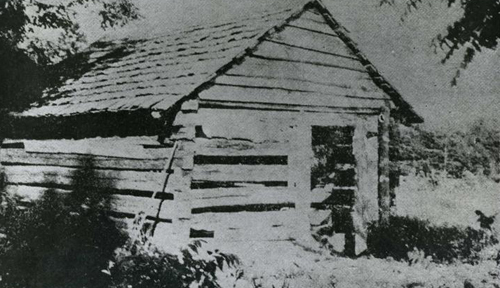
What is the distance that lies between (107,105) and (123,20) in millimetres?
1304

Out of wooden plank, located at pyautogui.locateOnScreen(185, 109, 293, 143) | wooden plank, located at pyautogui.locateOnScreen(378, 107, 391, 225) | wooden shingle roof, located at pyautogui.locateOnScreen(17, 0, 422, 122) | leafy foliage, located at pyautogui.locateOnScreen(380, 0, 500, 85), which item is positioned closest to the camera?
leafy foliage, located at pyautogui.locateOnScreen(380, 0, 500, 85)

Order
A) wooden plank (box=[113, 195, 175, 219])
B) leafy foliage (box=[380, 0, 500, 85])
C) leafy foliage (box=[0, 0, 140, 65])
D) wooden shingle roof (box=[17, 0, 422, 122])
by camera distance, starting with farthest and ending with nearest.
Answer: leafy foliage (box=[0, 0, 140, 65]), wooden shingle roof (box=[17, 0, 422, 122]), wooden plank (box=[113, 195, 175, 219]), leafy foliage (box=[380, 0, 500, 85])

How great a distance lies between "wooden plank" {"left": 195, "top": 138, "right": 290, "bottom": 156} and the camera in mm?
7016

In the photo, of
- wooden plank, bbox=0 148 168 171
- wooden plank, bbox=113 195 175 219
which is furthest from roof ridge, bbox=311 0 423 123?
wooden plank, bbox=113 195 175 219

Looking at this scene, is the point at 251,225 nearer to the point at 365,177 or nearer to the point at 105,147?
the point at 365,177

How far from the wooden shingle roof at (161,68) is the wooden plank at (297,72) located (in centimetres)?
18

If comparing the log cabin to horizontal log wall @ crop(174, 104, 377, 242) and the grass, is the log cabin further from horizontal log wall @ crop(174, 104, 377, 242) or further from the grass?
the grass

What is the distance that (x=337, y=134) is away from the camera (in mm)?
9336

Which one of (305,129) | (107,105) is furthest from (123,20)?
(305,129)

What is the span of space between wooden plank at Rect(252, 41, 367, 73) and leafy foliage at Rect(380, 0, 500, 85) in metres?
1.27

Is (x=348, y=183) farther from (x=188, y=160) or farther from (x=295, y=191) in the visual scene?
(x=188, y=160)

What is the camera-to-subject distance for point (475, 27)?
Answer: 639cm

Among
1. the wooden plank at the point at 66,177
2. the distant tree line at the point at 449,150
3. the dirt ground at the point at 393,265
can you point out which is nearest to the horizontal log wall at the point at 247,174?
the dirt ground at the point at 393,265

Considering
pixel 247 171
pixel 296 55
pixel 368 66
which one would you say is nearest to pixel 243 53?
pixel 296 55
